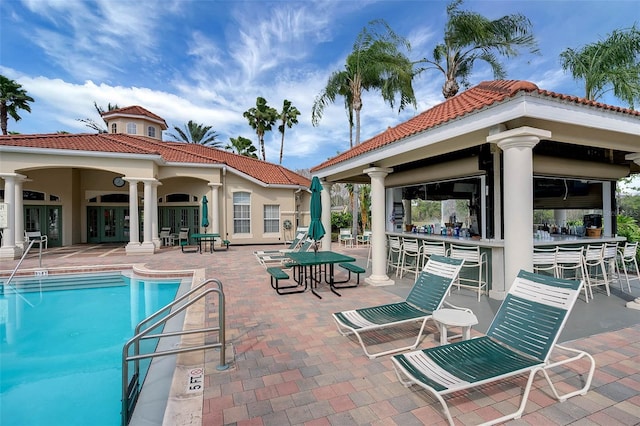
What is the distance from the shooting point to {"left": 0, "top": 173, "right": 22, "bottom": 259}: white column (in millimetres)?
13164

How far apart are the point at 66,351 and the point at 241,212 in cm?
1426

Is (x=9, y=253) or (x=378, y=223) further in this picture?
(x=9, y=253)

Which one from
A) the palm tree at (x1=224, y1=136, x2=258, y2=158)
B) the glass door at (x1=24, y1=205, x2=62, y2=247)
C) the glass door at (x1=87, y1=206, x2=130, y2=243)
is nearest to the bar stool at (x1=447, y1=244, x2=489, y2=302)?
the glass door at (x1=87, y1=206, x2=130, y2=243)

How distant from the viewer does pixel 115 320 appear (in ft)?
21.7

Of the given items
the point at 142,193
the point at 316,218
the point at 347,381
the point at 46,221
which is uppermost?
the point at 142,193

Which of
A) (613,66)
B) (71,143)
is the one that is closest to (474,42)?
(613,66)

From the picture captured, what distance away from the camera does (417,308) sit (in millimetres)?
4656

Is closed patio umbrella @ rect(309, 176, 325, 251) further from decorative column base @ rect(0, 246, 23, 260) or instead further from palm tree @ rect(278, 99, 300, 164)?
palm tree @ rect(278, 99, 300, 164)

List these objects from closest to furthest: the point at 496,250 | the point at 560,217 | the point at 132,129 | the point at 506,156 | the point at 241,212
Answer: the point at 506,156, the point at 496,250, the point at 560,217, the point at 241,212, the point at 132,129

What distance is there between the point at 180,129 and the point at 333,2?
1188 inches

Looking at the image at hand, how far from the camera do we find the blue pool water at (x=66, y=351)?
142 inches

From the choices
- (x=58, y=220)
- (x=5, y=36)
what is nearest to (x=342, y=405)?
(x=5, y=36)

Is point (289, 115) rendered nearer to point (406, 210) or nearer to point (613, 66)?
point (406, 210)

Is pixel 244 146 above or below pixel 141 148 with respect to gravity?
above
